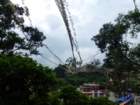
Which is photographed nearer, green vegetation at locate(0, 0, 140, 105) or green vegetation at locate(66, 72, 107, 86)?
green vegetation at locate(0, 0, 140, 105)

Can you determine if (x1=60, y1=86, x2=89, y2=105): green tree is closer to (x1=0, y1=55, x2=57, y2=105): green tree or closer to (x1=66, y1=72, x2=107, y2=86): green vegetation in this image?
(x1=0, y1=55, x2=57, y2=105): green tree

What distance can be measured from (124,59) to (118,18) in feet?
11.0

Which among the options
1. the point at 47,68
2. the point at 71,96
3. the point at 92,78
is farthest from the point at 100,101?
the point at 92,78

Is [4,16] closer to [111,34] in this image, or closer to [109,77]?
[111,34]

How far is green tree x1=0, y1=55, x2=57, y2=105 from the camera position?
51.7 feet

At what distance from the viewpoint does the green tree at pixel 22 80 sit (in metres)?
15.8

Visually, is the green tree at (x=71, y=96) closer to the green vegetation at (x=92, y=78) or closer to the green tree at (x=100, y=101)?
the green tree at (x=100, y=101)

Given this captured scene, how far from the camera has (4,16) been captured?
2761 cm

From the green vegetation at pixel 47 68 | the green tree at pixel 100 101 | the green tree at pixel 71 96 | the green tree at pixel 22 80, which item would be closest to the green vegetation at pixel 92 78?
the green vegetation at pixel 47 68

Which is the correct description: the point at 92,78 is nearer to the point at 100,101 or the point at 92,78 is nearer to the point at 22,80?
the point at 100,101

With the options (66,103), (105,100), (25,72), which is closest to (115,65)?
(105,100)

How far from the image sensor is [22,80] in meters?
15.9

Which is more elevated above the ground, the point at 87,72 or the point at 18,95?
the point at 87,72

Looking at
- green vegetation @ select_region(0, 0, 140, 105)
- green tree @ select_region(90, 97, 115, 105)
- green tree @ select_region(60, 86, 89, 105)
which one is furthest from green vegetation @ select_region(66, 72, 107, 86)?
green tree @ select_region(60, 86, 89, 105)
